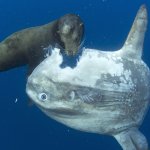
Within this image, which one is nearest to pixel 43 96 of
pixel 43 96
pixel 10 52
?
pixel 43 96

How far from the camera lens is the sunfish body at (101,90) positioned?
396 cm

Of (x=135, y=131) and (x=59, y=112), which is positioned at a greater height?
(x=59, y=112)

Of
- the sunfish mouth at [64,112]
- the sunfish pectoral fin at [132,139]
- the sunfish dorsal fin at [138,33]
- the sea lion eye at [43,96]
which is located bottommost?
the sunfish pectoral fin at [132,139]

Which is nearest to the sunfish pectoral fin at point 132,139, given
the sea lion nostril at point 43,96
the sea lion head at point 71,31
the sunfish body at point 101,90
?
the sunfish body at point 101,90

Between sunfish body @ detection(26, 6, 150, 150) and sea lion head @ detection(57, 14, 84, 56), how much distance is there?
1.02 feet

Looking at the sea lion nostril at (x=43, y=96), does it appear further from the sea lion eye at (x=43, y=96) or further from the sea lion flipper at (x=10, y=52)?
the sea lion flipper at (x=10, y=52)

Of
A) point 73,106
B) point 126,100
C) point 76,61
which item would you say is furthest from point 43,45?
point 126,100

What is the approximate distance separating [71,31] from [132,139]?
177 centimetres

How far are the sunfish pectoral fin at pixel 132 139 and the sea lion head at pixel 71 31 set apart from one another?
4.90 ft

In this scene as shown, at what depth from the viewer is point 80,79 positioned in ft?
13.1

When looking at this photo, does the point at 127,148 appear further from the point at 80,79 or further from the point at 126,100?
the point at 80,79

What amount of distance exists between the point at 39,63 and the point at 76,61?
1.56ft

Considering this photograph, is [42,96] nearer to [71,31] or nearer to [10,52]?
[10,52]

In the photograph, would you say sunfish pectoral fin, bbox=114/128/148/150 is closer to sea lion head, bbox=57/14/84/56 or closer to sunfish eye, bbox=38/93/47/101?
sunfish eye, bbox=38/93/47/101
